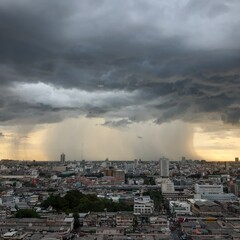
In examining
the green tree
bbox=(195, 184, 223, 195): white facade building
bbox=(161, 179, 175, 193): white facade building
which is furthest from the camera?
bbox=(161, 179, 175, 193): white facade building

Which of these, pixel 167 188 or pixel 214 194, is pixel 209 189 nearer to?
pixel 214 194

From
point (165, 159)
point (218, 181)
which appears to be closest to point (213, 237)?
point (218, 181)

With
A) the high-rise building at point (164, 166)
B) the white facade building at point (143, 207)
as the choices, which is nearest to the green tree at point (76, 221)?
the white facade building at point (143, 207)

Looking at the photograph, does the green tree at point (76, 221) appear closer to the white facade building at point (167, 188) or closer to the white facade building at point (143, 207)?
the white facade building at point (143, 207)

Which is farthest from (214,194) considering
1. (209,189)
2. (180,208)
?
(180,208)

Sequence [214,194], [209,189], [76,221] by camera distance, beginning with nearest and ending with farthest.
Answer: [76,221]
[214,194]
[209,189]

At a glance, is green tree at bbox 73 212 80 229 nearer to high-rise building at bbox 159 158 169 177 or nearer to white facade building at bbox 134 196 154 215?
white facade building at bbox 134 196 154 215

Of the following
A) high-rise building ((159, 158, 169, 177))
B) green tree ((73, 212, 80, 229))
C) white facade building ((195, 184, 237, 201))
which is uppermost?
high-rise building ((159, 158, 169, 177))

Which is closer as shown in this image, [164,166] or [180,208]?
[180,208]

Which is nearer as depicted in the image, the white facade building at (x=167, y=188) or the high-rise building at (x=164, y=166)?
the white facade building at (x=167, y=188)

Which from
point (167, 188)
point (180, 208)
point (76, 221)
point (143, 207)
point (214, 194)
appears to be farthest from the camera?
point (167, 188)

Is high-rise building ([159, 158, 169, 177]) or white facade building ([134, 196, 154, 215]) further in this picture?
high-rise building ([159, 158, 169, 177])

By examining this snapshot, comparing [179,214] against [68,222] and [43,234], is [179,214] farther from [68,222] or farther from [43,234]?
[43,234]

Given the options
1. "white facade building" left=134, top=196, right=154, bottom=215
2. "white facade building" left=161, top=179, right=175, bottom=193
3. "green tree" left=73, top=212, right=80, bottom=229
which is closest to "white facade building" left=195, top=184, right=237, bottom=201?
"white facade building" left=161, top=179, right=175, bottom=193
